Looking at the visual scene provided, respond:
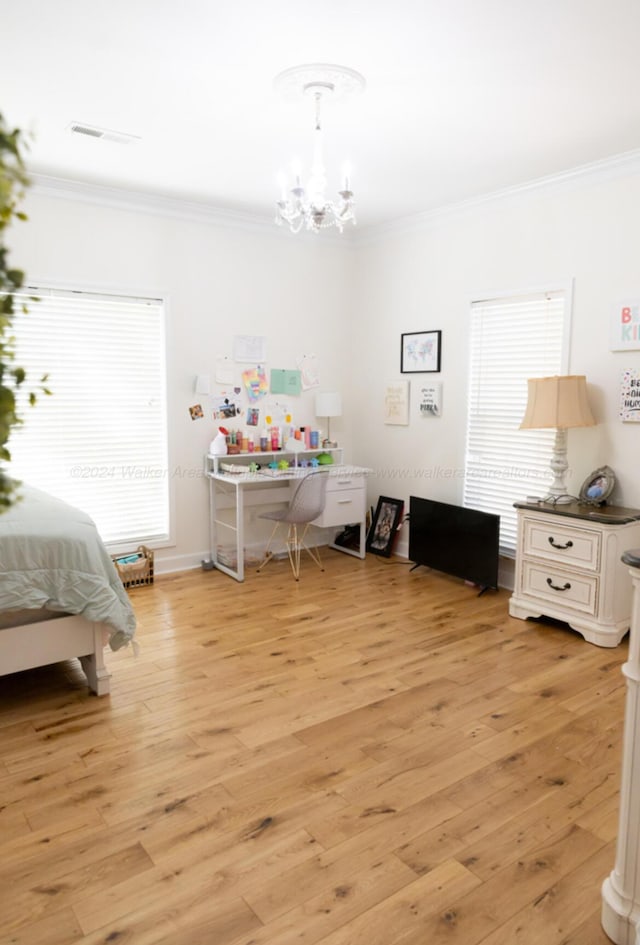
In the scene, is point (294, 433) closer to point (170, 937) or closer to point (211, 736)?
point (211, 736)

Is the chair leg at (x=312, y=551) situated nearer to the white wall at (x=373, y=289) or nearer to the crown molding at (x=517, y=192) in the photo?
the white wall at (x=373, y=289)

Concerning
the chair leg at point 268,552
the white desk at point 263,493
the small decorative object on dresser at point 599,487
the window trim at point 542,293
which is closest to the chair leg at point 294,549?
the chair leg at point 268,552

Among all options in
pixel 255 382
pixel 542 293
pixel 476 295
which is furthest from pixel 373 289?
pixel 542 293

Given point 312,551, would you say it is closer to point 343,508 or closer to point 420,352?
point 343,508

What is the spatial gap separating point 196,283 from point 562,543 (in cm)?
313

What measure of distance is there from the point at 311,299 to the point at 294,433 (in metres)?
1.14

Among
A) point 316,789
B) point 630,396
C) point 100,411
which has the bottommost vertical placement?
point 316,789

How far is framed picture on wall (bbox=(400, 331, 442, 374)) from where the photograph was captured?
190 inches

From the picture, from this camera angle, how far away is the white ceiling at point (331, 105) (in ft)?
7.46

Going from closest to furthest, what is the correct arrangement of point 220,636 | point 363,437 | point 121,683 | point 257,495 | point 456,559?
point 121,683, point 220,636, point 456,559, point 257,495, point 363,437

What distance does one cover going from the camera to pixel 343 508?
16.3 ft

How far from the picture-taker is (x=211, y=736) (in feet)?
8.50

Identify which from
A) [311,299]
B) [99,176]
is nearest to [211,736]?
[99,176]

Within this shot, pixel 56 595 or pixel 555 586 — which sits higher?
pixel 56 595
